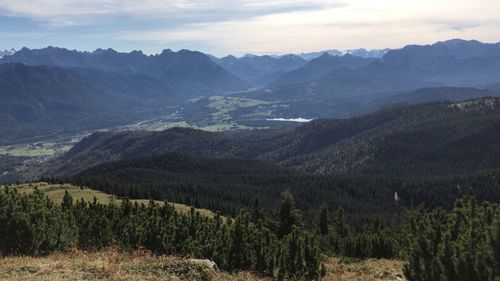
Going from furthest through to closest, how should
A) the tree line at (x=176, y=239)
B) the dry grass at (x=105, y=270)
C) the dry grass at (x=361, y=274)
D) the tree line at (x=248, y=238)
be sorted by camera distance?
the dry grass at (x=361, y=274) → the tree line at (x=176, y=239) → the dry grass at (x=105, y=270) → the tree line at (x=248, y=238)

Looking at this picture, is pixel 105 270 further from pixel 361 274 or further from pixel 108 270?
pixel 361 274

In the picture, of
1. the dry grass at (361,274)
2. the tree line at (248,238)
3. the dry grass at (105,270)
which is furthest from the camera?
the dry grass at (361,274)

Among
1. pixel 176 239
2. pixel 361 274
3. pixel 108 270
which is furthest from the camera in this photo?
pixel 176 239

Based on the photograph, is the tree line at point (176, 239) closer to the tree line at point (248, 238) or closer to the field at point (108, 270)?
the tree line at point (248, 238)

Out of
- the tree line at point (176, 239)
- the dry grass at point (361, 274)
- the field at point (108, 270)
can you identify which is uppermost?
the field at point (108, 270)

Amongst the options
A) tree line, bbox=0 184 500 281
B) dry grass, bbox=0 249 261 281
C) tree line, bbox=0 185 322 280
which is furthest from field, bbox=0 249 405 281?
tree line, bbox=0 184 500 281

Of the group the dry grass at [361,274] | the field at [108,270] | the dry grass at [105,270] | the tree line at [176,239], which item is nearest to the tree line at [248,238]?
the tree line at [176,239]

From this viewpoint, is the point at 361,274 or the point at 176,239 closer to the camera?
the point at 361,274

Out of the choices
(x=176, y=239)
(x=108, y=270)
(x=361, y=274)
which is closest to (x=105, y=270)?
(x=108, y=270)

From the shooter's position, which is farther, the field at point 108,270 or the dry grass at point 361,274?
the dry grass at point 361,274

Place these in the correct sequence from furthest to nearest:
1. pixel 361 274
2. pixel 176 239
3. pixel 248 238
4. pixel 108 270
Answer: pixel 176 239, pixel 361 274, pixel 248 238, pixel 108 270

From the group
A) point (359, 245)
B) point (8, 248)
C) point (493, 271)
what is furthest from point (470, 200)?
point (359, 245)

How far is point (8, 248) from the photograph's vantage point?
38.7 m

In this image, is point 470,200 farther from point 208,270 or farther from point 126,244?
point 126,244
